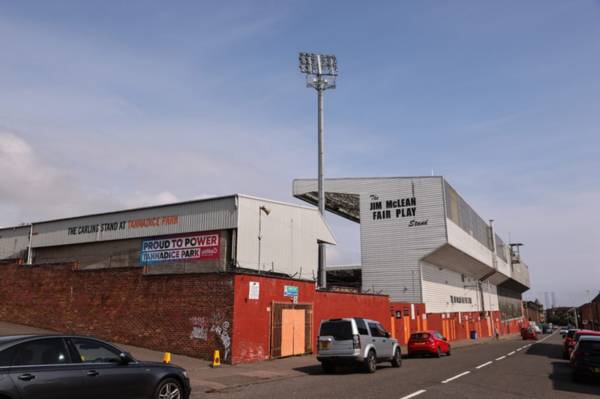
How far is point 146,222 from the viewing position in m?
28.5

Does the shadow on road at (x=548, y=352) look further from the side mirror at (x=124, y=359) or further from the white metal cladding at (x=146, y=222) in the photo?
the side mirror at (x=124, y=359)

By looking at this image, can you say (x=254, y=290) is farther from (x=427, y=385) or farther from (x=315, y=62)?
(x=315, y=62)

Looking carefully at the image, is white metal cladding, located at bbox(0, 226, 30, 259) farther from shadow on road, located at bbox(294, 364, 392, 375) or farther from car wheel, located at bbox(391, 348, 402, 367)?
car wheel, located at bbox(391, 348, 402, 367)

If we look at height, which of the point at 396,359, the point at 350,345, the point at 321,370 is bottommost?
the point at 321,370

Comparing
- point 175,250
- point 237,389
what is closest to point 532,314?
point 175,250

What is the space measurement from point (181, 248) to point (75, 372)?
19968 mm

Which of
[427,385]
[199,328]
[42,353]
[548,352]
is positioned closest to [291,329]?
[199,328]

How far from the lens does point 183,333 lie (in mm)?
19516

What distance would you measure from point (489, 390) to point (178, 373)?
7.82 metres

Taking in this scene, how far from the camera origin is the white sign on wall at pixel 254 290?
1970 cm

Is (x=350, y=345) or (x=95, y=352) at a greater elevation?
(x=95, y=352)

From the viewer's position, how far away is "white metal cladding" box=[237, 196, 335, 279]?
84.8 feet

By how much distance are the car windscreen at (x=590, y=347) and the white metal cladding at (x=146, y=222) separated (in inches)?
638

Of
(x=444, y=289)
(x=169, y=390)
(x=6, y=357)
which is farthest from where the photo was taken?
(x=444, y=289)
